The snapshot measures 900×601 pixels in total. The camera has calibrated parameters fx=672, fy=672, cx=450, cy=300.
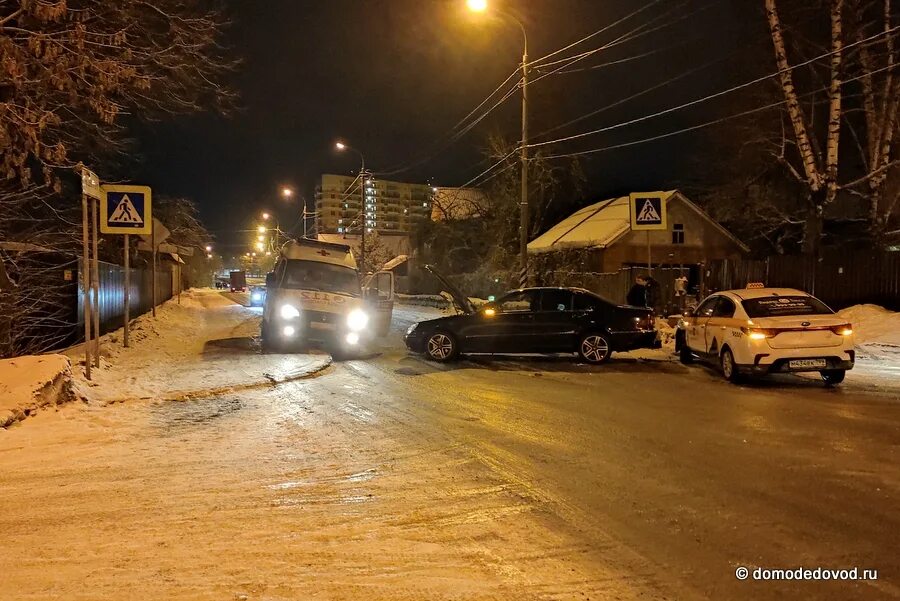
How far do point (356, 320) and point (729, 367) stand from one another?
8.15 metres

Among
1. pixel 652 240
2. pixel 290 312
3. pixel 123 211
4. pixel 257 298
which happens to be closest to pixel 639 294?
pixel 290 312

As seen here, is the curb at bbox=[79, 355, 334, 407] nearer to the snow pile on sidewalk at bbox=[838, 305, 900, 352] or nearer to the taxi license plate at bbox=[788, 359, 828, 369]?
the taxi license plate at bbox=[788, 359, 828, 369]

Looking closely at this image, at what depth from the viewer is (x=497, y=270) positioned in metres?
37.2

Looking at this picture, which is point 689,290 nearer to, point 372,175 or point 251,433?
point 372,175

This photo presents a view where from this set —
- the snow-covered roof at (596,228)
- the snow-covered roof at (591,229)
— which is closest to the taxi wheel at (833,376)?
the snow-covered roof at (596,228)

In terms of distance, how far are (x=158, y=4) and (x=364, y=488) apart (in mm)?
8986

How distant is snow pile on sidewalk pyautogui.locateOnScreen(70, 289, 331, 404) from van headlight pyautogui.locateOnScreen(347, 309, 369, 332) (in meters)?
1.54

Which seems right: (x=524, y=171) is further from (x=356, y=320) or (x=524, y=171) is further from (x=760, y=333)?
(x=760, y=333)

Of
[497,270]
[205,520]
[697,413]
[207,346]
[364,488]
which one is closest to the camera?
[205,520]

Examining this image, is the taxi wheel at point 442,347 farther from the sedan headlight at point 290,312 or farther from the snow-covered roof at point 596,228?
the snow-covered roof at point 596,228

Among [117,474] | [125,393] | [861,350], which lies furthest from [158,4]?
[861,350]

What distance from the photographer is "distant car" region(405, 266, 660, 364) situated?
13.7 m

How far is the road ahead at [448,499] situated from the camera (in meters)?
3.99

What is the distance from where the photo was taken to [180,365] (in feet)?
41.0
